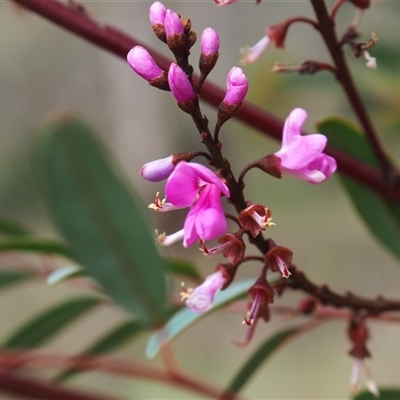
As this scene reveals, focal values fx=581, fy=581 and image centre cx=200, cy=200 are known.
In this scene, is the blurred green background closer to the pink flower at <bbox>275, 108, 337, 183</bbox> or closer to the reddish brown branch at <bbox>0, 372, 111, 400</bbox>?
the reddish brown branch at <bbox>0, 372, 111, 400</bbox>

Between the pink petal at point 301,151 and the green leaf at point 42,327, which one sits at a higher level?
the pink petal at point 301,151

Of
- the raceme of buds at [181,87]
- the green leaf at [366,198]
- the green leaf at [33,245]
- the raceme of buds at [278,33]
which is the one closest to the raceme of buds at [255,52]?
the raceme of buds at [278,33]

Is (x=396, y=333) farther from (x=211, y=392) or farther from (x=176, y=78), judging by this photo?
(x=176, y=78)

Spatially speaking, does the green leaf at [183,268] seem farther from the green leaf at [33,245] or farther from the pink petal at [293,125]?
the pink petal at [293,125]

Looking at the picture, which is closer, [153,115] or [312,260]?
[312,260]

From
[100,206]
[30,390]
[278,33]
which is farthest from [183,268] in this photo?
[278,33]

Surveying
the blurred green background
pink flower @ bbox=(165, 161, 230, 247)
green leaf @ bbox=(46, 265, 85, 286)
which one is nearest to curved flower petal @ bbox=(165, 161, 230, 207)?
pink flower @ bbox=(165, 161, 230, 247)

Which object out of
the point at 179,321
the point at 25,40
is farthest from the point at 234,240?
the point at 25,40
